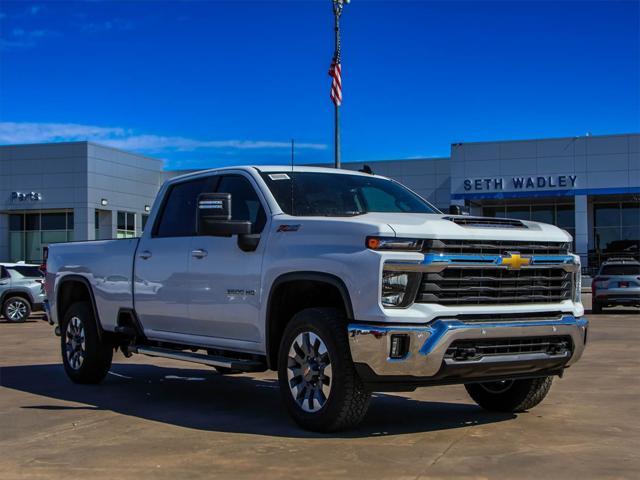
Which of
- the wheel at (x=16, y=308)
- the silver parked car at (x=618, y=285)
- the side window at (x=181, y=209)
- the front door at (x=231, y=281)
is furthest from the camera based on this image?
the silver parked car at (x=618, y=285)

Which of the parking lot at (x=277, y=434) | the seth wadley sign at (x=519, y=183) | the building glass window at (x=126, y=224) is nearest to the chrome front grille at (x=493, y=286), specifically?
the parking lot at (x=277, y=434)

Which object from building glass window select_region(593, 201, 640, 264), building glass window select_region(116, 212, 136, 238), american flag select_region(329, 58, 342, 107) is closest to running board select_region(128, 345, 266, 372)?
american flag select_region(329, 58, 342, 107)

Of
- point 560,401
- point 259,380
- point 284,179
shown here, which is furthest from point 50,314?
point 560,401

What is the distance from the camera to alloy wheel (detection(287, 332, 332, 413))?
19.7 ft

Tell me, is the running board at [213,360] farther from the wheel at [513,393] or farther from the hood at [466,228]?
the wheel at [513,393]

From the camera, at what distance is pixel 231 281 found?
6.94 metres

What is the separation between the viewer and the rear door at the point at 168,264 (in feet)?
24.9

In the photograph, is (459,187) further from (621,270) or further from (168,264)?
(168,264)

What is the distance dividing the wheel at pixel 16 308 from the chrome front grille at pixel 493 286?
16871mm

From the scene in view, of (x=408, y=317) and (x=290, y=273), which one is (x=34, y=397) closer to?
(x=290, y=273)

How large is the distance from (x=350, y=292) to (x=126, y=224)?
4860 centimetres

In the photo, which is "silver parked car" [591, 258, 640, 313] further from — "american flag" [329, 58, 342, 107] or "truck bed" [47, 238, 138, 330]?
"truck bed" [47, 238, 138, 330]

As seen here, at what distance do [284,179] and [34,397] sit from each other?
11.4 feet

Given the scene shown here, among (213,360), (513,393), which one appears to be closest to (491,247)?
(513,393)
